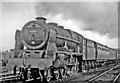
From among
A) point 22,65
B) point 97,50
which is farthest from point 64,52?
point 97,50

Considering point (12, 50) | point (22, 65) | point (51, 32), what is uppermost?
point (51, 32)

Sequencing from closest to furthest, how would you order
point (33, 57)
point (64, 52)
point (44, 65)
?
1. point (44, 65)
2. point (33, 57)
3. point (64, 52)

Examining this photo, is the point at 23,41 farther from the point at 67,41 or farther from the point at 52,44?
the point at 67,41

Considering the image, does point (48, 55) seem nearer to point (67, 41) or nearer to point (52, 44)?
point (52, 44)

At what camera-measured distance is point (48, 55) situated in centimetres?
953

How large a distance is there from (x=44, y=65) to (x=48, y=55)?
78 centimetres

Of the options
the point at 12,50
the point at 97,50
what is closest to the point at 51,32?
the point at 12,50

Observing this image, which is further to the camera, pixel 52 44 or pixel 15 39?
pixel 15 39

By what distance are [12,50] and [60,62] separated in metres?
2.95

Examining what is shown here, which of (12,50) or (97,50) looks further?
(97,50)

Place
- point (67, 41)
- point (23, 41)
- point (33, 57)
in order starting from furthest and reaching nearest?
1. point (67, 41)
2. point (23, 41)
3. point (33, 57)

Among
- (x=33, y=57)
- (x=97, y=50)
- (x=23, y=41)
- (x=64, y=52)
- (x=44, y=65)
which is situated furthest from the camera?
(x=97, y=50)

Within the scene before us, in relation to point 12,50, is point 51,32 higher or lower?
higher

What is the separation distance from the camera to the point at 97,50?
20.5 m
